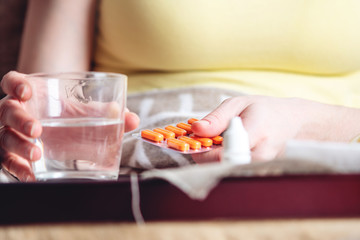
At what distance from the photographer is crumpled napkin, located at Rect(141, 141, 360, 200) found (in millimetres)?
250

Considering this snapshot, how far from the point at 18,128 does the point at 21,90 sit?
1.6 inches

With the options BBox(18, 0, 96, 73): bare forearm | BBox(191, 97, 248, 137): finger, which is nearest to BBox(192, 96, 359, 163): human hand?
BBox(191, 97, 248, 137): finger

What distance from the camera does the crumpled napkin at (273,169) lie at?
0.82 feet

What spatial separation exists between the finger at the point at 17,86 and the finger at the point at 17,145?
50 mm

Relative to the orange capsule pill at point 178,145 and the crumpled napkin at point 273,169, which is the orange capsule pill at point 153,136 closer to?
the orange capsule pill at point 178,145

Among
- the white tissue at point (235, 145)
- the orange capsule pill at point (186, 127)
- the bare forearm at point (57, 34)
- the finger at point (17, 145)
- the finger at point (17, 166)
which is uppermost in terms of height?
the bare forearm at point (57, 34)

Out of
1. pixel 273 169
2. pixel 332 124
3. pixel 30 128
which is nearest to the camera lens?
pixel 273 169

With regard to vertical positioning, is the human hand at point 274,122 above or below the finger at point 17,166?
above

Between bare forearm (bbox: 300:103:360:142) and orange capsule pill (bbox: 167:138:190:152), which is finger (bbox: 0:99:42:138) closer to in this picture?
orange capsule pill (bbox: 167:138:190:152)

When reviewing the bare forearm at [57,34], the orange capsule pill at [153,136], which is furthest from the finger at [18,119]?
the bare forearm at [57,34]

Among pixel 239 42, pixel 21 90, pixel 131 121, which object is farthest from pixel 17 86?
pixel 239 42

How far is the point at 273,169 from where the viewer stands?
0.83ft

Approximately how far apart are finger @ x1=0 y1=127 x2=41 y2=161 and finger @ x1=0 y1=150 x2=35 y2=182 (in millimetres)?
13

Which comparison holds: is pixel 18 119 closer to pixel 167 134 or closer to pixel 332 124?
pixel 167 134
